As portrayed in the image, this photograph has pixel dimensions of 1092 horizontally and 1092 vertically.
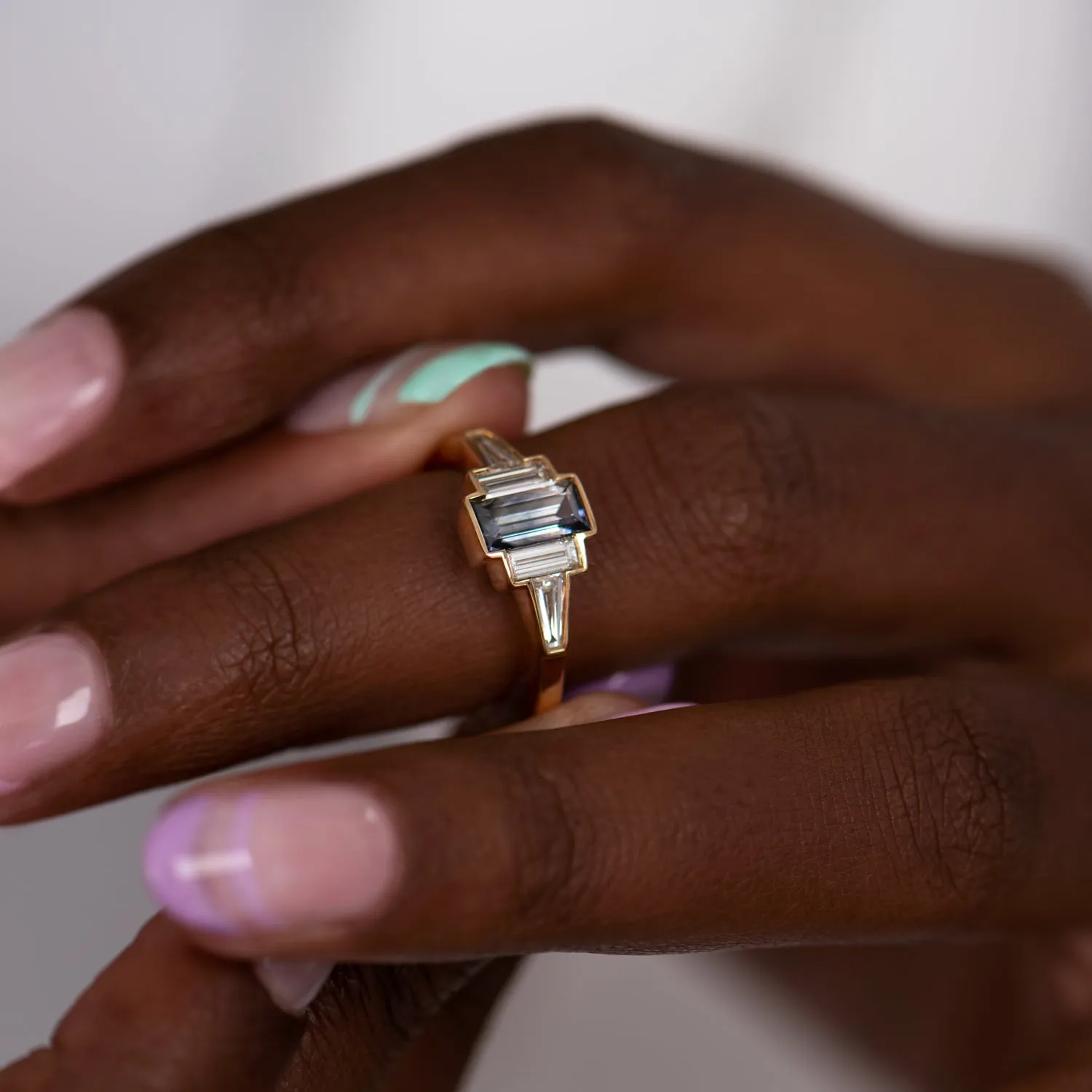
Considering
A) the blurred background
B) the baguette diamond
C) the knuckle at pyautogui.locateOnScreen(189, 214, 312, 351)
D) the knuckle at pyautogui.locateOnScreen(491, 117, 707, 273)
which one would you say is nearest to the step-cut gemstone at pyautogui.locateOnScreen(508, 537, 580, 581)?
the baguette diamond

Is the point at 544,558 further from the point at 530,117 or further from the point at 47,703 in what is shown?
the point at 530,117

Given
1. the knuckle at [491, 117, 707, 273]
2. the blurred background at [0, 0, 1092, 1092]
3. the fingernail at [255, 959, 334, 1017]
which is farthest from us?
the blurred background at [0, 0, 1092, 1092]

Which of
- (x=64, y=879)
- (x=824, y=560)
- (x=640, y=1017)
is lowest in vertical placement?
(x=640, y=1017)

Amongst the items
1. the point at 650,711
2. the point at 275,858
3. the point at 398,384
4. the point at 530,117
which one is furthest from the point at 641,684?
the point at 530,117

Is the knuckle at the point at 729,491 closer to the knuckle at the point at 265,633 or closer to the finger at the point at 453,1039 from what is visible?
the knuckle at the point at 265,633

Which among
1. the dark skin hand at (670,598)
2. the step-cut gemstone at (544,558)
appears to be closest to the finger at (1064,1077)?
the dark skin hand at (670,598)

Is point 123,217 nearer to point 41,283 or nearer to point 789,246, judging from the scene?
point 41,283

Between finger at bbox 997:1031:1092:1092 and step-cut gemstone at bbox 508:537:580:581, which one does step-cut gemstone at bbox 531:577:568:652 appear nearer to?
step-cut gemstone at bbox 508:537:580:581

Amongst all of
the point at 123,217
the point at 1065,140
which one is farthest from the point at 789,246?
the point at 1065,140
